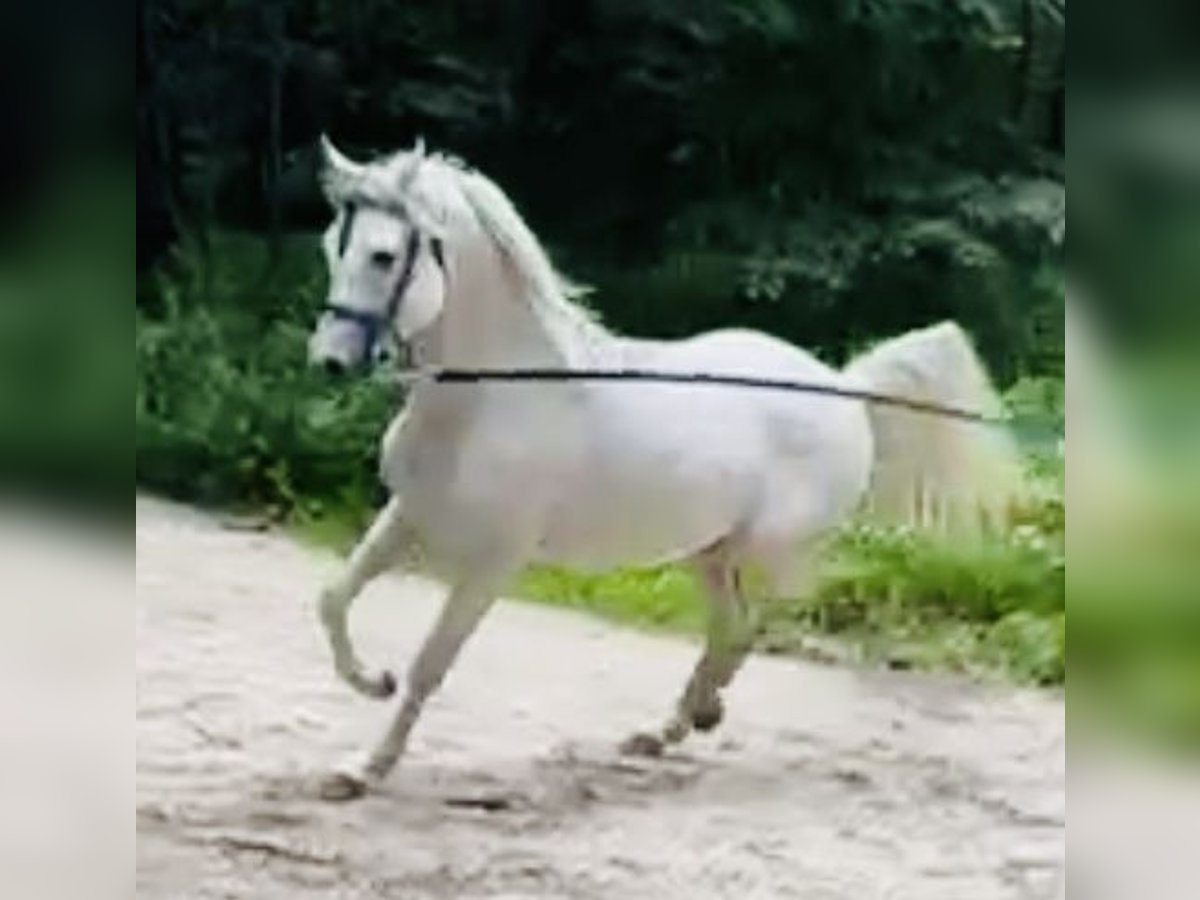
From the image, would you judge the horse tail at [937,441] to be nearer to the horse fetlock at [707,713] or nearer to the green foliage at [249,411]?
the horse fetlock at [707,713]

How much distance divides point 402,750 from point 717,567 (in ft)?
0.78

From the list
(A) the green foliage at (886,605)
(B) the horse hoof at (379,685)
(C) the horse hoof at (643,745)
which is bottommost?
(C) the horse hoof at (643,745)

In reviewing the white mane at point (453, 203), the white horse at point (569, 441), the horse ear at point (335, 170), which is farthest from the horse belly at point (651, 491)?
the horse ear at point (335, 170)

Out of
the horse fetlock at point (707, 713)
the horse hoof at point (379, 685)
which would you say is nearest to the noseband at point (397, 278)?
the horse hoof at point (379, 685)

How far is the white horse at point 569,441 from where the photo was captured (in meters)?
1.47

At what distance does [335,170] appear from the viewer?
147 centimetres

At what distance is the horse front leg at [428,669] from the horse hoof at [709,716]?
15 cm

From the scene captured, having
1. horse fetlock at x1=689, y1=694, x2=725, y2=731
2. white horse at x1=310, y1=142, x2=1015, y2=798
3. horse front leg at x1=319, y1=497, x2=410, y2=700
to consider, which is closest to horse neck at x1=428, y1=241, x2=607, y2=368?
white horse at x1=310, y1=142, x2=1015, y2=798

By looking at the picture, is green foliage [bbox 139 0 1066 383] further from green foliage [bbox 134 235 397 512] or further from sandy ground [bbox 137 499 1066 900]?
sandy ground [bbox 137 499 1066 900]

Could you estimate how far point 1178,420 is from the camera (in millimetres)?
1188

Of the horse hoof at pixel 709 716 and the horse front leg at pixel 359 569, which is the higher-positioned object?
the horse front leg at pixel 359 569

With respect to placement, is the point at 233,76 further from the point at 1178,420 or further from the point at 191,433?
the point at 1178,420

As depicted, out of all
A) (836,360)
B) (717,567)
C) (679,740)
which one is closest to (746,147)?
(836,360)

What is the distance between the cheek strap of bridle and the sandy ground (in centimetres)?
15
